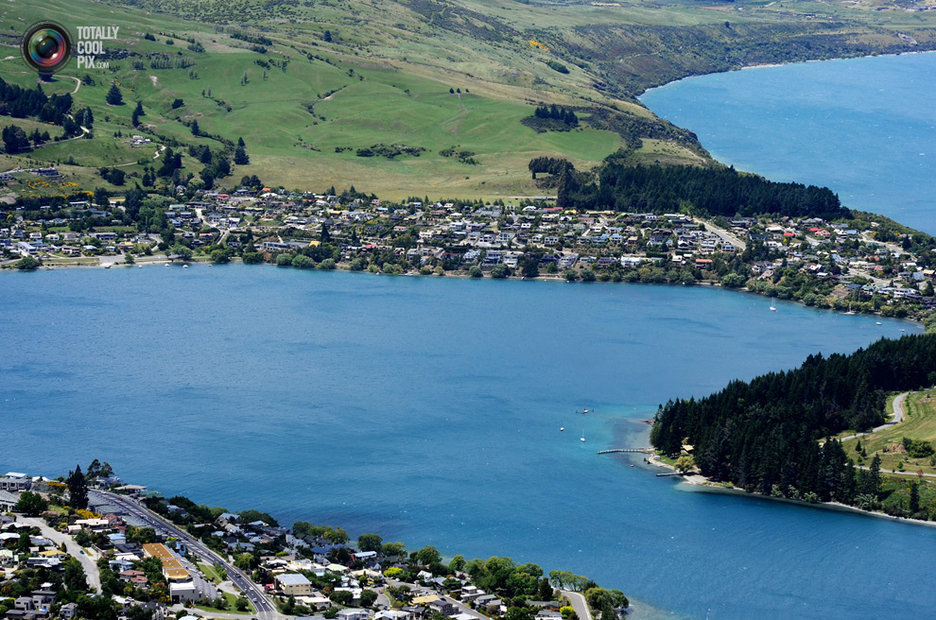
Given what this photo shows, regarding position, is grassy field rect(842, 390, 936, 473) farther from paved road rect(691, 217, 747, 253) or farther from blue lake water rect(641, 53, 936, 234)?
blue lake water rect(641, 53, 936, 234)

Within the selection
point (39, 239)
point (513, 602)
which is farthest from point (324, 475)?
point (39, 239)

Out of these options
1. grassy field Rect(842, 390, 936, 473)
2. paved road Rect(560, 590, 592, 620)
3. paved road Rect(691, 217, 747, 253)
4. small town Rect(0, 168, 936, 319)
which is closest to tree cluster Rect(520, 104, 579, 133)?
small town Rect(0, 168, 936, 319)

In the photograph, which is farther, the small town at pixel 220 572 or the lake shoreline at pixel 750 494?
the lake shoreline at pixel 750 494

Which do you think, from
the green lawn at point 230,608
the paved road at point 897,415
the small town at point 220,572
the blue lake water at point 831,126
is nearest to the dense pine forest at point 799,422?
the paved road at point 897,415

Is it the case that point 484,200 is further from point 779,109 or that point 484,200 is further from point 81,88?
point 779,109

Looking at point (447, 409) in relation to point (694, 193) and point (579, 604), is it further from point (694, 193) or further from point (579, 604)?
point (694, 193)

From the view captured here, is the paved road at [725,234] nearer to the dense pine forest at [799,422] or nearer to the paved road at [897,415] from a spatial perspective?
the dense pine forest at [799,422]

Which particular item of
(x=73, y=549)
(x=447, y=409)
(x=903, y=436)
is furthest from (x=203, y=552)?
(x=903, y=436)
